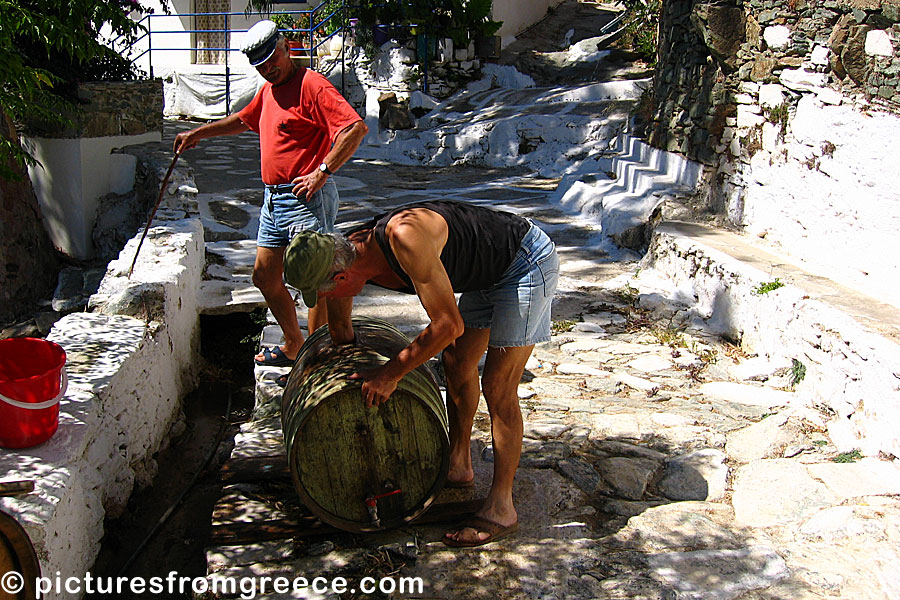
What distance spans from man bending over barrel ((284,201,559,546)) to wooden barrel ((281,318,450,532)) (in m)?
0.13

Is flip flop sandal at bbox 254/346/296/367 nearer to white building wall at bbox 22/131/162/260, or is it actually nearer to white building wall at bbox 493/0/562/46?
white building wall at bbox 22/131/162/260

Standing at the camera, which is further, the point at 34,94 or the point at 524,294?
the point at 34,94

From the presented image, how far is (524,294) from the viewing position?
2.90 meters

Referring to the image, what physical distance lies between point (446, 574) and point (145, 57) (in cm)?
1986

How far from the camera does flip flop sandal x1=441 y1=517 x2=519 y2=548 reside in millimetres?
2951

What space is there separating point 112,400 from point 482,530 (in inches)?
71.8

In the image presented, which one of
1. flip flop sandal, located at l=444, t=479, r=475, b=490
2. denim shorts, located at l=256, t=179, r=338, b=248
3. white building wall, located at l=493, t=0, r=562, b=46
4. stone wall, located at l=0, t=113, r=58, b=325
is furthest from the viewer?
white building wall, located at l=493, t=0, r=562, b=46

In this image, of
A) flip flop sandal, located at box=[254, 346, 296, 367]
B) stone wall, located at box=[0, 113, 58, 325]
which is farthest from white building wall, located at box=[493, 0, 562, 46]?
flip flop sandal, located at box=[254, 346, 296, 367]

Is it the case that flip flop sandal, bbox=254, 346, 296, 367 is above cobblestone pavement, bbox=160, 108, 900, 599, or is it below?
above

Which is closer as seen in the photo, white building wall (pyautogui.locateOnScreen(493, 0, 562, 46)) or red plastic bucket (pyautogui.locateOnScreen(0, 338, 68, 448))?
red plastic bucket (pyautogui.locateOnScreen(0, 338, 68, 448))

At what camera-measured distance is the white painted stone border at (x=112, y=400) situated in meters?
2.79

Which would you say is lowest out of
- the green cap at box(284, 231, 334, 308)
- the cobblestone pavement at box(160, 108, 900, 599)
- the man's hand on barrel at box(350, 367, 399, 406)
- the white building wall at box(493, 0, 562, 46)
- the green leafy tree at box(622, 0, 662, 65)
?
→ the cobblestone pavement at box(160, 108, 900, 599)

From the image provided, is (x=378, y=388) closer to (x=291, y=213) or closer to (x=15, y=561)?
(x=15, y=561)

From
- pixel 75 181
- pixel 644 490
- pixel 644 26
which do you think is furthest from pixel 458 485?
pixel 644 26
